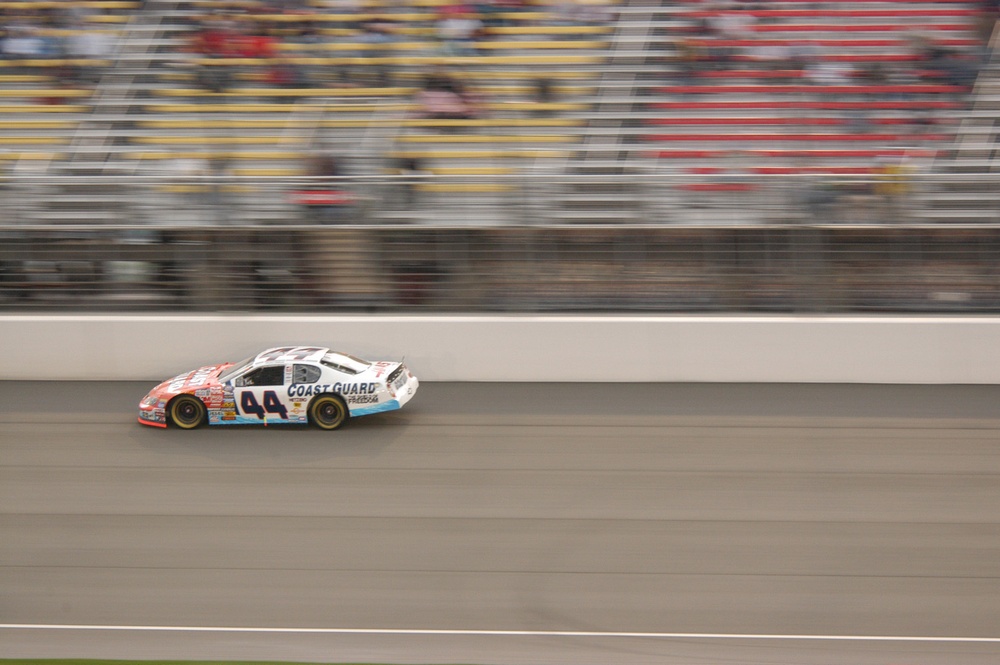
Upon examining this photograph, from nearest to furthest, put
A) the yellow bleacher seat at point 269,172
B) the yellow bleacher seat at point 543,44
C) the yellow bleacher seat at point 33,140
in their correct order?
1. the yellow bleacher seat at point 269,172
2. the yellow bleacher seat at point 33,140
3. the yellow bleacher seat at point 543,44

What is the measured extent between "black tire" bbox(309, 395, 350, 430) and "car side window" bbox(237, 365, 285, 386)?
15.2 inches

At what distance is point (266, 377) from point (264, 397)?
0.63 feet

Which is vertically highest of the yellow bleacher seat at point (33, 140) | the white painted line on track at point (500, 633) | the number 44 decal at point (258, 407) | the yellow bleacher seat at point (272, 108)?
the yellow bleacher seat at point (272, 108)

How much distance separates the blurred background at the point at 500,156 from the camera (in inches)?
432

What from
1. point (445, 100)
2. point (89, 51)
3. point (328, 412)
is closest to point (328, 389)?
point (328, 412)

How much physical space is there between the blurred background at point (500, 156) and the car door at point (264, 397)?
1572 millimetres

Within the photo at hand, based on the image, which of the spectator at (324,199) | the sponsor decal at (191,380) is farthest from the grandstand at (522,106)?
the sponsor decal at (191,380)

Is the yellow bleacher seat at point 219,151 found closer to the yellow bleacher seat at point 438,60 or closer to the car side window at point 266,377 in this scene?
the yellow bleacher seat at point 438,60

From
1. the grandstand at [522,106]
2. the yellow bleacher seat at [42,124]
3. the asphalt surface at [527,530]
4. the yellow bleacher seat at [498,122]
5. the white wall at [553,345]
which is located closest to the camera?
the asphalt surface at [527,530]

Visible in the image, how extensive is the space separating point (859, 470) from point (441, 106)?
7018mm

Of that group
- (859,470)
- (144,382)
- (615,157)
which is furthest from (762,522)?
(144,382)

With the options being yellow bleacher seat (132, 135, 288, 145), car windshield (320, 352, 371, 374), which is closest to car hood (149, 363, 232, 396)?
car windshield (320, 352, 371, 374)

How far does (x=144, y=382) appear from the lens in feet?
38.0

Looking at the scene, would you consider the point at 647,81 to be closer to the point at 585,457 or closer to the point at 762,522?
the point at 585,457
